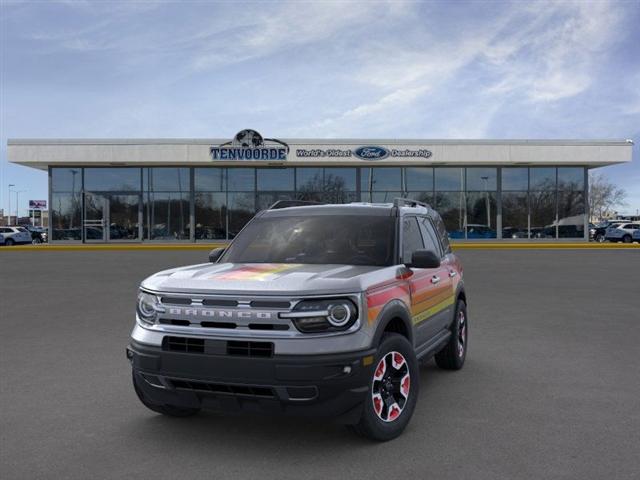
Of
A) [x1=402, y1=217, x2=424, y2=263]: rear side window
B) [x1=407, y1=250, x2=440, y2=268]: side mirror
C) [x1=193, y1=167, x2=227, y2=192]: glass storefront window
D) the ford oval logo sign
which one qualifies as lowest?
[x1=407, y1=250, x2=440, y2=268]: side mirror

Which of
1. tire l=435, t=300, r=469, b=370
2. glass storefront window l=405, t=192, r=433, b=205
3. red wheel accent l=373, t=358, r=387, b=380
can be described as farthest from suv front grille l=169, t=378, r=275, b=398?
glass storefront window l=405, t=192, r=433, b=205

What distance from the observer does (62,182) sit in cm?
3812

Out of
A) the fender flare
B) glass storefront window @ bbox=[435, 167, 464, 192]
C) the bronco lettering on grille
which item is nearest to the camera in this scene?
the bronco lettering on grille

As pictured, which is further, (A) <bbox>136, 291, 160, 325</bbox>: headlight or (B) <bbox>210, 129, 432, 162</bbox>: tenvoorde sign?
(B) <bbox>210, 129, 432, 162</bbox>: tenvoorde sign

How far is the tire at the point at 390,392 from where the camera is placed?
417 centimetres

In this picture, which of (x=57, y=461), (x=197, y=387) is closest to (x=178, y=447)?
(x=197, y=387)

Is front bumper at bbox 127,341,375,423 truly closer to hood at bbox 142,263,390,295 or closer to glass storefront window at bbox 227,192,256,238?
hood at bbox 142,263,390,295

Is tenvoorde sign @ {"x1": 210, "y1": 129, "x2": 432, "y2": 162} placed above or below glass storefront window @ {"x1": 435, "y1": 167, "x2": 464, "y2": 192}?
above

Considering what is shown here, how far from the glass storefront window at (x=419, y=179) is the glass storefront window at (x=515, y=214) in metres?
Result: 4.96

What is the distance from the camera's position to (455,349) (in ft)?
21.0

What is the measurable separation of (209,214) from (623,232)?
2850cm

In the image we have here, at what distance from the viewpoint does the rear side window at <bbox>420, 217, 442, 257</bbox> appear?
20.0 ft

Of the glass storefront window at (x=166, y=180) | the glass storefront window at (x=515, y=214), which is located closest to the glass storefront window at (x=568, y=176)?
the glass storefront window at (x=515, y=214)

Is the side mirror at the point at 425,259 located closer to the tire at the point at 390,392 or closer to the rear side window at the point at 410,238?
the rear side window at the point at 410,238
